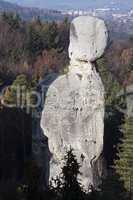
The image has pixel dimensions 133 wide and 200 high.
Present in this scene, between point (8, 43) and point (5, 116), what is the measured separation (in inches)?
1305

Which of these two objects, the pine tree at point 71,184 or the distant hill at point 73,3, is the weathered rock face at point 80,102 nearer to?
the pine tree at point 71,184

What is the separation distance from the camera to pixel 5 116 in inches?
895

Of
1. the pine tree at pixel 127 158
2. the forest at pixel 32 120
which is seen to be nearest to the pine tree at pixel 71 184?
the forest at pixel 32 120

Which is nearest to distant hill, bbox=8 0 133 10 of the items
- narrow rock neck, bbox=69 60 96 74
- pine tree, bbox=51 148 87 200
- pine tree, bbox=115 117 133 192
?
pine tree, bbox=115 117 133 192

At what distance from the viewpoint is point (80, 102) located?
1098 cm

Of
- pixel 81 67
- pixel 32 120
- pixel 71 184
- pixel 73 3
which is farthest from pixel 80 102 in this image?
pixel 73 3

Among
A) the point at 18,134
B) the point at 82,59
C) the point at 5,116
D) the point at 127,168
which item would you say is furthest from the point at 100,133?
the point at 5,116

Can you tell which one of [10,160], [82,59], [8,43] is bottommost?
[10,160]

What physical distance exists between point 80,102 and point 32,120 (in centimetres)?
789

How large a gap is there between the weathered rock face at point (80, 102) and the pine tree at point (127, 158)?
1139 millimetres

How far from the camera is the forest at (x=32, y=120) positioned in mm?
6918

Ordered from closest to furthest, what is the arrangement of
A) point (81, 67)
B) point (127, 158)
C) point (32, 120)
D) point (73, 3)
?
point (81, 67)
point (127, 158)
point (32, 120)
point (73, 3)

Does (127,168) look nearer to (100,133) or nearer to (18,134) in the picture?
(100,133)

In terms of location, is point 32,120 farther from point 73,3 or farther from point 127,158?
point 73,3
